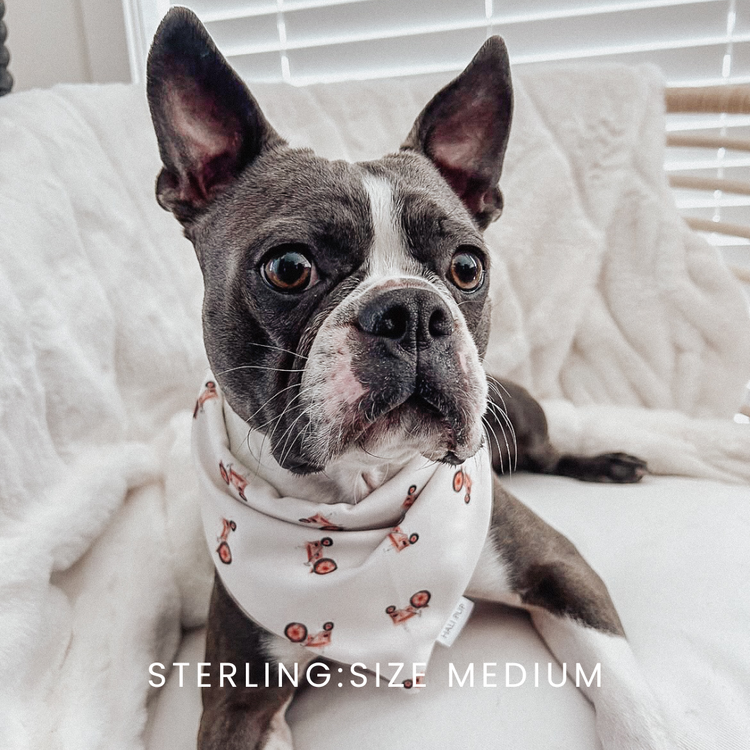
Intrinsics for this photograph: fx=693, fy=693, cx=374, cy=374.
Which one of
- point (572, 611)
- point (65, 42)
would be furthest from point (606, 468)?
point (65, 42)

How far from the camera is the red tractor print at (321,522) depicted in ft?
4.15

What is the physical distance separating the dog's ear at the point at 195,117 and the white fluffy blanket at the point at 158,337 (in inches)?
19.0

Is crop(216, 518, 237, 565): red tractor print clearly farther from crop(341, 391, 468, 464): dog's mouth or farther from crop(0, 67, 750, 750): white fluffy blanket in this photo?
crop(341, 391, 468, 464): dog's mouth

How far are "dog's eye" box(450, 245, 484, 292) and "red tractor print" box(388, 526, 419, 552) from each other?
46 centimetres

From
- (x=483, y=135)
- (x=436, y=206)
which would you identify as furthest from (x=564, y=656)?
(x=483, y=135)

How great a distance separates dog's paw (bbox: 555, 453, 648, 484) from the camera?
1964mm

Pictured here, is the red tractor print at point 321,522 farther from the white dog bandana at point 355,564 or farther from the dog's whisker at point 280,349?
the dog's whisker at point 280,349

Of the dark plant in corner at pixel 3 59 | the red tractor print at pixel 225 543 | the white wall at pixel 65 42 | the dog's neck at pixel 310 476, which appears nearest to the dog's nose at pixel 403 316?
the dog's neck at pixel 310 476

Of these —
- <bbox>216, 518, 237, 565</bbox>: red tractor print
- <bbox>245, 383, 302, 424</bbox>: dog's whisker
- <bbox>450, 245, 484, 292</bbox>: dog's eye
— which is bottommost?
<bbox>216, 518, 237, 565</bbox>: red tractor print

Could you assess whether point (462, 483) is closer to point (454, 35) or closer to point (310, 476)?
point (310, 476)

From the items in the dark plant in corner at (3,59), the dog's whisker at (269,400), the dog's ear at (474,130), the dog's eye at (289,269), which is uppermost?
the dark plant in corner at (3,59)

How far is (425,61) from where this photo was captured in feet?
8.46

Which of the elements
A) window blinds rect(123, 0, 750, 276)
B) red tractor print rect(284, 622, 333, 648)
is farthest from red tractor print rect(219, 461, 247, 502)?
window blinds rect(123, 0, 750, 276)

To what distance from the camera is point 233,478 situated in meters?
1.32
